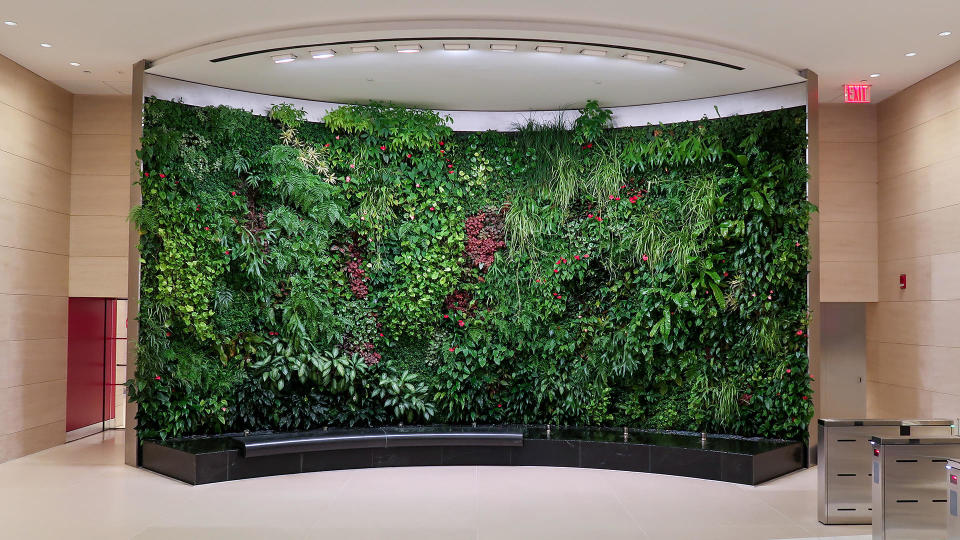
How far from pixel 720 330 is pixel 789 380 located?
2.85 feet

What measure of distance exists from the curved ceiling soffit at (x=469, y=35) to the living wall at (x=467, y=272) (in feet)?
5.11

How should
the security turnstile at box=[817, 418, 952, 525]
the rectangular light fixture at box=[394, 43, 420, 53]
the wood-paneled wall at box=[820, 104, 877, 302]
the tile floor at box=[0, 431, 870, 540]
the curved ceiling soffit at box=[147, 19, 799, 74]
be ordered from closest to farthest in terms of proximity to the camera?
the tile floor at box=[0, 431, 870, 540] → the security turnstile at box=[817, 418, 952, 525] → the curved ceiling soffit at box=[147, 19, 799, 74] → the rectangular light fixture at box=[394, 43, 420, 53] → the wood-paneled wall at box=[820, 104, 877, 302]

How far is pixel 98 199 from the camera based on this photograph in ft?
28.6

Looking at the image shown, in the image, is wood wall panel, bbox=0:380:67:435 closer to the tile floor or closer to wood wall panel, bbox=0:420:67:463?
wood wall panel, bbox=0:420:67:463

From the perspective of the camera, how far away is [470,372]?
→ 28.0ft

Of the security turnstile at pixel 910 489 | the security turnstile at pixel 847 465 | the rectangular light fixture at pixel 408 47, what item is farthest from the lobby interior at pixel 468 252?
the security turnstile at pixel 910 489

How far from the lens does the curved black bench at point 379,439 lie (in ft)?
23.4

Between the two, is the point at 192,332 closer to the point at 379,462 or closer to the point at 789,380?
the point at 379,462

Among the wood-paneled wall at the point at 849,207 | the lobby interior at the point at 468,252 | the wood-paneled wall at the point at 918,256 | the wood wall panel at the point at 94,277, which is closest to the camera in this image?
the lobby interior at the point at 468,252

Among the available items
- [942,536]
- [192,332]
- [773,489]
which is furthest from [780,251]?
[192,332]

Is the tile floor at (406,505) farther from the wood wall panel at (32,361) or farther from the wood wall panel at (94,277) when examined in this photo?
the wood wall panel at (94,277)

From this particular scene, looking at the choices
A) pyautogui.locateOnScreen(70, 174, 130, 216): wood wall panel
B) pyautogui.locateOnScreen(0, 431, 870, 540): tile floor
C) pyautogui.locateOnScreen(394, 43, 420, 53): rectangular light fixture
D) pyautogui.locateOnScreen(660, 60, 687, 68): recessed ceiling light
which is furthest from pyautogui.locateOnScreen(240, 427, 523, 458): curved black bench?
pyautogui.locateOnScreen(660, 60, 687, 68): recessed ceiling light

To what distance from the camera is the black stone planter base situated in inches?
267

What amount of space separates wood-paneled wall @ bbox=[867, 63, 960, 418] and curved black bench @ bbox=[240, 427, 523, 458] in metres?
4.37
